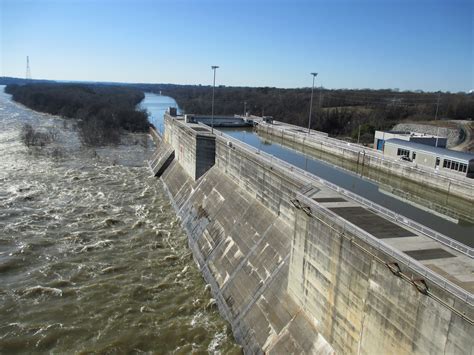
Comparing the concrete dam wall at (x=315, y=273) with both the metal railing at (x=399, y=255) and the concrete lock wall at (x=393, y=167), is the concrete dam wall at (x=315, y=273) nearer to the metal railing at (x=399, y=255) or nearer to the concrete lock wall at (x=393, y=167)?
the metal railing at (x=399, y=255)

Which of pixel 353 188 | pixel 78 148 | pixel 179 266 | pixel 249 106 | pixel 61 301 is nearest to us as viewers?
pixel 61 301

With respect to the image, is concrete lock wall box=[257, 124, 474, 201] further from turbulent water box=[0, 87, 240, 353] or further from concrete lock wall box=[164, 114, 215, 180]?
turbulent water box=[0, 87, 240, 353]

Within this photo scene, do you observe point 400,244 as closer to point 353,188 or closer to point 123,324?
point 123,324

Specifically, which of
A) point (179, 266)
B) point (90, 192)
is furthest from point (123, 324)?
point (90, 192)

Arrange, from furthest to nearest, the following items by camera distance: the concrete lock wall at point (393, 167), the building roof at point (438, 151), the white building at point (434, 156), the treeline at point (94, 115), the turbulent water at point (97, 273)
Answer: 1. the treeline at point (94, 115)
2. the building roof at point (438, 151)
3. the white building at point (434, 156)
4. the concrete lock wall at point (393, 167)
5. the turbulent water at point (97, 273)

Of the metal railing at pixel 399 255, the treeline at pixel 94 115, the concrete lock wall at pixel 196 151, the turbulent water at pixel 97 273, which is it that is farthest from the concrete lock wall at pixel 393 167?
the treeline at pixel 94 115
